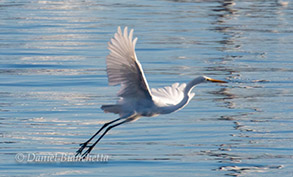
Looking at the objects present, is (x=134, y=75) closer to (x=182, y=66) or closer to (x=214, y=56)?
(x=182, y=66)

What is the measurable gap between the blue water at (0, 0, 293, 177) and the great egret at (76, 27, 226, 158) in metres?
0.78

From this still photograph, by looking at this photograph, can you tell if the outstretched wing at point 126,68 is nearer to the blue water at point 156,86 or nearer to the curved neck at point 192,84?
the curved neck at point 192,84

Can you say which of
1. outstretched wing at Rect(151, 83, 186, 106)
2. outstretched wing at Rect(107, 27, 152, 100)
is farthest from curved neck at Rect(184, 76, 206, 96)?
outstretched wing at Rect(107, 27, 152, 100)

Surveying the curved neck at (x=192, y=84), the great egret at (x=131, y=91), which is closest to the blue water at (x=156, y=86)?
the great egret at (x=131, y=91)

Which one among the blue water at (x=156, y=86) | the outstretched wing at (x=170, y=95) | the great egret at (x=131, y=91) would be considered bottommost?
the blue water at (x=156, y=86)

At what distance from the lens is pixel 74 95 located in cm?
1505

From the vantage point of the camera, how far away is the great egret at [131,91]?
931 centimetres

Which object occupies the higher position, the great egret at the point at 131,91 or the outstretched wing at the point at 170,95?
the great egret at the point at 131,91

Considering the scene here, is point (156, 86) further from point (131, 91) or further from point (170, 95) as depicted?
point (131, 91)

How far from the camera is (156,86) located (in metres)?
16.0

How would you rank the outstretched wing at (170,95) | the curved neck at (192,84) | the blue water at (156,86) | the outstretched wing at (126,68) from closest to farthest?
1. the outstretched wing at (126,68)
2. the curved neck at (192,84)
3. the outstretched wing at (170,95)
4. the blue water at (156,86)

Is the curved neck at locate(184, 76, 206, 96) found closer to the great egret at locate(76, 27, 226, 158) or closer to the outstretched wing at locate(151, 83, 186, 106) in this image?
the great egret at locate(76, 27, 226, 158)

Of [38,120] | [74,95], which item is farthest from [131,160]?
[74,95]

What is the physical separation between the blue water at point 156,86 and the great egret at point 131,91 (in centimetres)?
78
